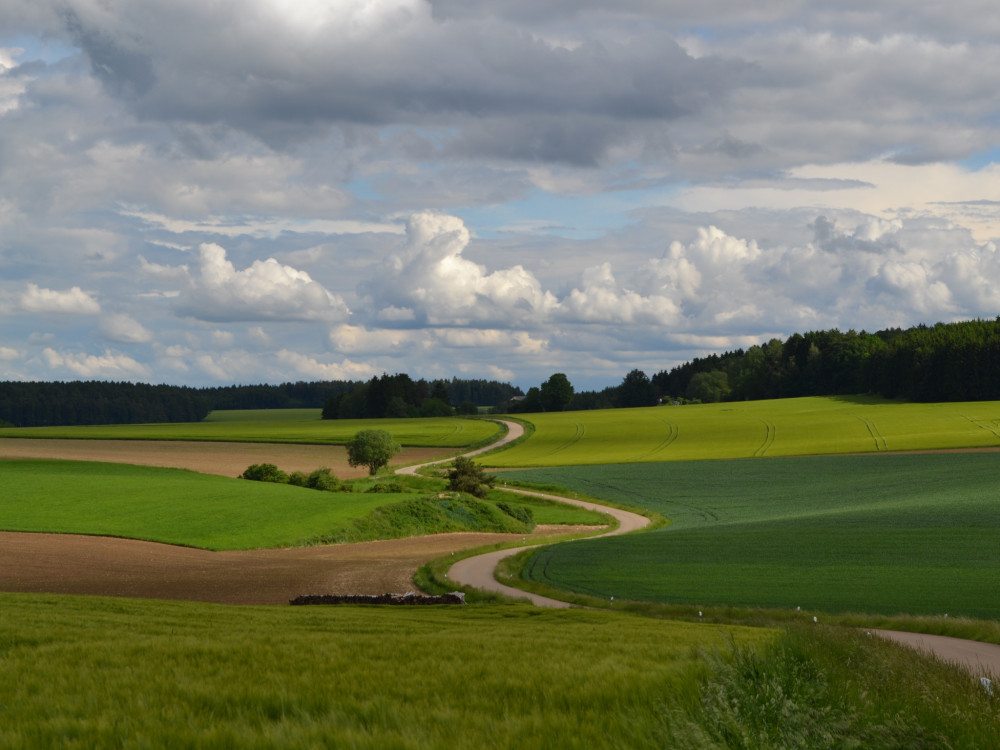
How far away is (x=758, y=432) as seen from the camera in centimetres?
10500

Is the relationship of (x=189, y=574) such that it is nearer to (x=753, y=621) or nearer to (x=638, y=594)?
(x=638, y=594)

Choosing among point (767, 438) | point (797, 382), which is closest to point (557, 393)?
point (797, 382)

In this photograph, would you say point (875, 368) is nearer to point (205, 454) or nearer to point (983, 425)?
point (983, 425)

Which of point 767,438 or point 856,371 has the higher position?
point 856,371

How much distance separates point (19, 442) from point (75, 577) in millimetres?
88756

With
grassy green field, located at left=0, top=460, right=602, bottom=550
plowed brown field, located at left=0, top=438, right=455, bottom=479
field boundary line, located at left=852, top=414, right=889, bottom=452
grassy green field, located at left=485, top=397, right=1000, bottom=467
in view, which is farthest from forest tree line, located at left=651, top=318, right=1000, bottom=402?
grassy green field, located at left=0, top=460, right=602, bottom=550

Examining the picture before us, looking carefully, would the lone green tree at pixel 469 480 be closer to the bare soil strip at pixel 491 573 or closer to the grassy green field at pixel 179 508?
the grassy green field at pixel 179 508

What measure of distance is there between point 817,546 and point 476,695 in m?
33.0

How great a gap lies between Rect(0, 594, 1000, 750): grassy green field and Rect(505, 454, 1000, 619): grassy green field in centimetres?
1679

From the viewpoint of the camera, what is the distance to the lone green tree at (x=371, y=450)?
3388 inches

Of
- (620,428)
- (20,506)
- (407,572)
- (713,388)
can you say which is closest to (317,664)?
(407,572)

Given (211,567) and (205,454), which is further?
(205,454)

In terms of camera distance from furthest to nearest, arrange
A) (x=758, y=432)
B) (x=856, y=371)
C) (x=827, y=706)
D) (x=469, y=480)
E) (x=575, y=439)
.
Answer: (x=856, y=371) < (x=575, y=439) < (x=758, y=432) < (x=469, y=480) < (x=827, y=706)

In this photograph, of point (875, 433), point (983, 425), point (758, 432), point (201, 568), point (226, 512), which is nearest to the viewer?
point (201, 568)
